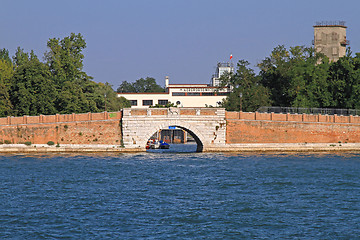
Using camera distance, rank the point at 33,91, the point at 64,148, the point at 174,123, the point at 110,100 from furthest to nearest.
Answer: the point at 110,100 < the point at 33,91 < the point at 64,148 < the point at 174,123

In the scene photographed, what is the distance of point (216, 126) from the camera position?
55.0 metres

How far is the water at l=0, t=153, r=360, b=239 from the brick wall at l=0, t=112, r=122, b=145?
20.1 ft

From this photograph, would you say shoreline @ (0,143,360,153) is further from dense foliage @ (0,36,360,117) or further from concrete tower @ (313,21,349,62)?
concrete tower @ (313,21,349,62)

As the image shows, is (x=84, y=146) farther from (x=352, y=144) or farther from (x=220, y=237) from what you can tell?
(x=220, y=237)

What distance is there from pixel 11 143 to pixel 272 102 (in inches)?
1370

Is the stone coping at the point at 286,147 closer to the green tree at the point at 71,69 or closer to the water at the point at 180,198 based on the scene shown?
the water at the point at 180,198

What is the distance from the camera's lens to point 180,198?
101 feet

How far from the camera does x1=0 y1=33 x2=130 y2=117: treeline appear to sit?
6269 cm

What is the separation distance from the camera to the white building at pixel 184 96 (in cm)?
9881

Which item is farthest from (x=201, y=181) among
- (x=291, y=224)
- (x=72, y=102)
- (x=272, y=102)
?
(x=272, y=102)

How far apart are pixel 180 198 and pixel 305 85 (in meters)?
45.2

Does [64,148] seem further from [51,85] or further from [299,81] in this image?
[299,81]

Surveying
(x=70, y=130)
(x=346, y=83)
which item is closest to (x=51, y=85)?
(x=70, y=130)

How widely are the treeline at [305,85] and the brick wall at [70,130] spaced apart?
59.4 feet
